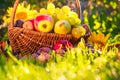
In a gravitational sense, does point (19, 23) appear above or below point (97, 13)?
above

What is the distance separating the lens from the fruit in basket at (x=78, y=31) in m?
2.58

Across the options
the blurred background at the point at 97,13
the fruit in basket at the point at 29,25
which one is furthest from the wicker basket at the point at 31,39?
the blurred background at the point at 97,13

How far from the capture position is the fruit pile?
2584 mm

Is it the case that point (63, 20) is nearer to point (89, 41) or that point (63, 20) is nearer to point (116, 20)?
point (89, 41)

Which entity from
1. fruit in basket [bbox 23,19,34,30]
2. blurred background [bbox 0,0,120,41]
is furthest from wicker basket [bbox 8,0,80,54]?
blurred background [bbox 0,0,120,41]

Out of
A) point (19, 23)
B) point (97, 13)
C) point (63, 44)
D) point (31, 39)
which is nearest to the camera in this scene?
point (63, 44)

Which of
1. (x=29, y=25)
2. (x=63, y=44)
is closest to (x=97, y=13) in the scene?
(x=29, y=25)

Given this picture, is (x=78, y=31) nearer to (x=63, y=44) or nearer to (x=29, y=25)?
(x=63, y=44)

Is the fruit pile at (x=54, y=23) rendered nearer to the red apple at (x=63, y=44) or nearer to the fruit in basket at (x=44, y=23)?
the fruit in basket at (x=44, y=23)

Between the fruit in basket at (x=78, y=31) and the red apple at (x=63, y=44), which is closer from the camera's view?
the red apple at (x=63, y=44)

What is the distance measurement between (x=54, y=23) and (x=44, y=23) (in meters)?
0.10

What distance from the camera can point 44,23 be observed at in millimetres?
2596

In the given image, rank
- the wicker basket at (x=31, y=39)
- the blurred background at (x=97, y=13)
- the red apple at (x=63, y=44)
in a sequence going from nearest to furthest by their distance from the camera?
1. the red apple at (x=63, y=44)
2. the wicker basket at (x=31, y=39)
3. the blurred background at (x=97, y=13)

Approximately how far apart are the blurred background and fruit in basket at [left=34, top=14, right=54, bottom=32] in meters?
1.62
